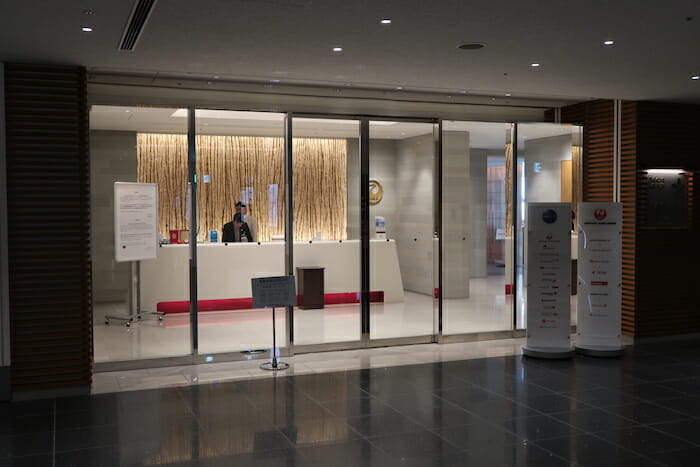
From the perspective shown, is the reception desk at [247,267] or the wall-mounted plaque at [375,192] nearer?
the reception desk at [247,267]

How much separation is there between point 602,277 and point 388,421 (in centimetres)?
409

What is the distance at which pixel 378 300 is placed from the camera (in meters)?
9.41

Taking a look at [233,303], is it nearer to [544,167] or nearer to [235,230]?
[235,230]

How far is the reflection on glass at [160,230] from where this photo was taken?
7.87 meters

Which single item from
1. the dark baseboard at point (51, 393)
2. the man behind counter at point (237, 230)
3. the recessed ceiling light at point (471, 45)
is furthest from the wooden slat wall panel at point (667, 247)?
the dark baseboard at point (51, 393)

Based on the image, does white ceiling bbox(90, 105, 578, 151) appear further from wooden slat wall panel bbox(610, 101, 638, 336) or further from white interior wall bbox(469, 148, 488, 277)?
wooden slat wall panel bbox(610, 101, 638, 336)

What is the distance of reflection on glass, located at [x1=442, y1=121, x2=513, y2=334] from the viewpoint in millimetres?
9602

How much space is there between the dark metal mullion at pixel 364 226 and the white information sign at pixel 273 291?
135 centimetres

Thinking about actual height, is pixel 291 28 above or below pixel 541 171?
above

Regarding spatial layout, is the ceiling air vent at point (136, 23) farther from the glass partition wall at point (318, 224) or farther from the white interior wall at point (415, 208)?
the white interior wall at point (415, 208)

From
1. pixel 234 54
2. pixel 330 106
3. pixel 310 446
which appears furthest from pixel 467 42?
pixel 310 446

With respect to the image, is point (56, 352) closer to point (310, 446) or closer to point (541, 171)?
point (310, 446)

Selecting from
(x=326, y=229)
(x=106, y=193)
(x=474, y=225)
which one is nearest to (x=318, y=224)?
(x=326, y=229)

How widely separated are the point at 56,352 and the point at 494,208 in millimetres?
5814
